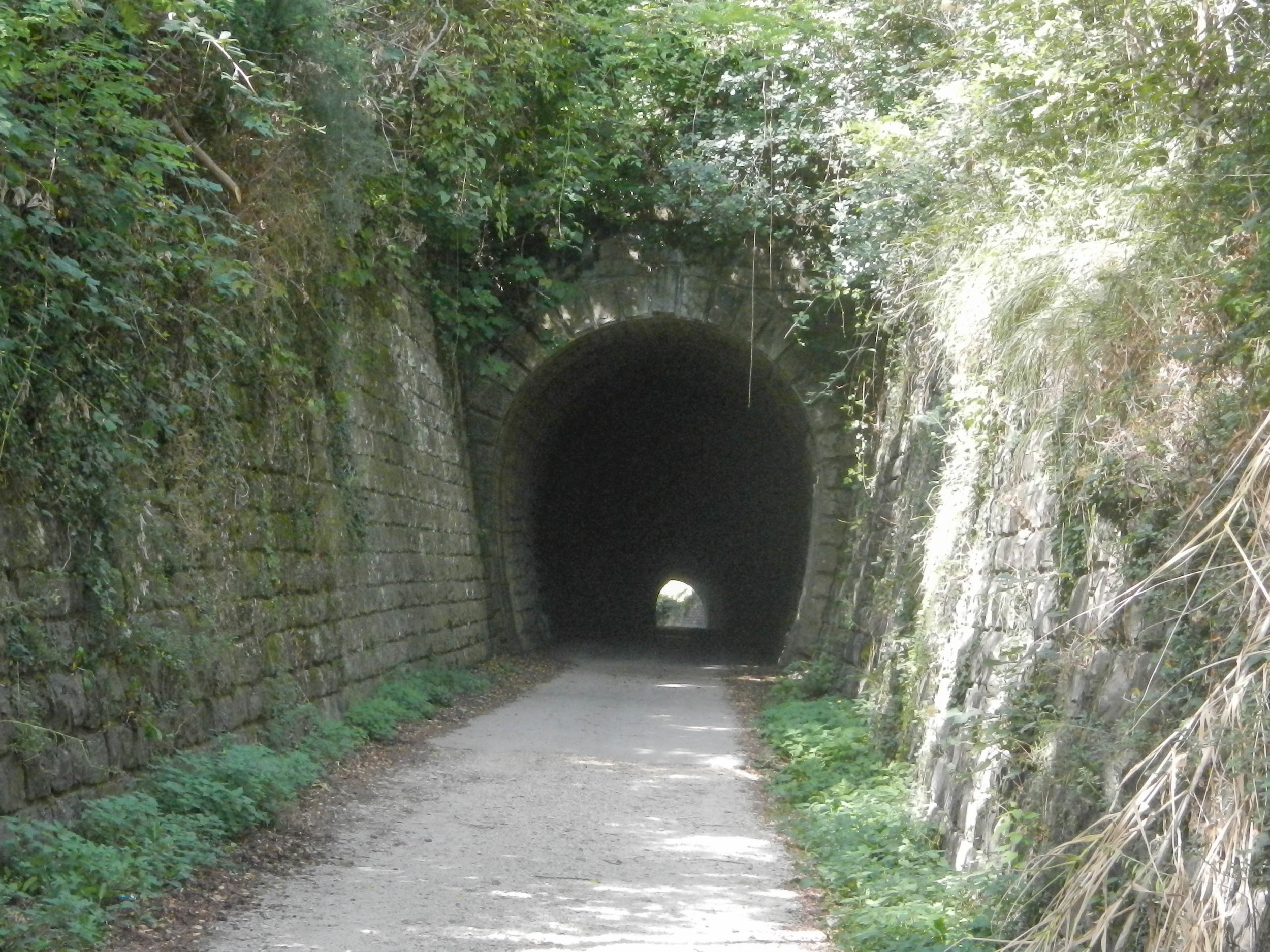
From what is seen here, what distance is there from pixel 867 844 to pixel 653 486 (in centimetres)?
1867

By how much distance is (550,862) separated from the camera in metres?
5.81

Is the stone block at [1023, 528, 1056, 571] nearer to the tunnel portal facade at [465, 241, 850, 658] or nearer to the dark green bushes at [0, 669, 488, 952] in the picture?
the dark green bushes at [0, 669, 488, 952]

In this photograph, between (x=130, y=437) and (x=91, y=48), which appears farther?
(x=130, y=437)

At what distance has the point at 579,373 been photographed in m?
16.3

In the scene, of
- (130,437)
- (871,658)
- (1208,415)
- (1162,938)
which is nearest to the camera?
(1162,938)

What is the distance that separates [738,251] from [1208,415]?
10.2 meters

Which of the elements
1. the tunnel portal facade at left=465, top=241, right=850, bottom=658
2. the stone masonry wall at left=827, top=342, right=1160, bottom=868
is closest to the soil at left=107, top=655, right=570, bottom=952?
the stone masonry wall at left=827, top=342, right=1160, bottom=868

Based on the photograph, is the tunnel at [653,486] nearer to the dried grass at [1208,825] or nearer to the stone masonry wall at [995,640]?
the stone masonry wall at [995,640]

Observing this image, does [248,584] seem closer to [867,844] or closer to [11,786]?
[11,786]

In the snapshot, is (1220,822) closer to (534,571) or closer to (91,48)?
(91,48)

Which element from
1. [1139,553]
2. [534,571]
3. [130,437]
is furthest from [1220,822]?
[534,571]

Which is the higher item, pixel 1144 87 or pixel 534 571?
pixel 1144 87

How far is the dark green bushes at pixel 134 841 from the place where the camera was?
4.12 m

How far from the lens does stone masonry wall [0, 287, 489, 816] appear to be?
489 centimetres
